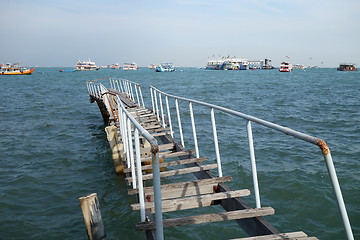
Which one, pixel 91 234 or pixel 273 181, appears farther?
pixel 273 181

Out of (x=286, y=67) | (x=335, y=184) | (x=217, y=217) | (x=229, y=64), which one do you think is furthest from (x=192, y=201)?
(x=229, y=64)

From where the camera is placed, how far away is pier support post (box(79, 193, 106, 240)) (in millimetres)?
4035

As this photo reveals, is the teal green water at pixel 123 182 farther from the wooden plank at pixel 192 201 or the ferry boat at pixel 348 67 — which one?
the ferry boat at pixel 348 67

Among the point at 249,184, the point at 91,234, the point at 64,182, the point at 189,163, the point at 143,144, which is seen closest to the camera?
the point at 91,234

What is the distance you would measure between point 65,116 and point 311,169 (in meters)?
15.3

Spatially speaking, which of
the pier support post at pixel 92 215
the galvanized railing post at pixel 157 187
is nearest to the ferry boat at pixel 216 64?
the pier support post at pixel 92 215

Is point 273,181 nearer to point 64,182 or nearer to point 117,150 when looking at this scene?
point 117,150

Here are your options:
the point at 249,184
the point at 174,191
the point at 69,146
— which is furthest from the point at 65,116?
the point at 174,191

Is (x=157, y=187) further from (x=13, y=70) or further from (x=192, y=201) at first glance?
(x=13, y=70)

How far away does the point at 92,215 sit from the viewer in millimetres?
4113

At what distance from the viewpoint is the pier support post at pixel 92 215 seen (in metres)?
4.04

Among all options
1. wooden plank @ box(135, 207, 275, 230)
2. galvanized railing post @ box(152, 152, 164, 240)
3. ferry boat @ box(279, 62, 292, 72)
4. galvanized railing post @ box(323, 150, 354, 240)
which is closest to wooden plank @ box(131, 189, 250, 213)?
wooden plank @ box(135, 207, 275, 230)

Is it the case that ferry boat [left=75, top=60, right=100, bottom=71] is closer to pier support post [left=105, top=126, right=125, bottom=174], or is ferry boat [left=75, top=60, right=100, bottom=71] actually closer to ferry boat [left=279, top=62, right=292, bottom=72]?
ferry boat [left=279, top=62, right=292, bottom=72]

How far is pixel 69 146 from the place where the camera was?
1134 centimetres
